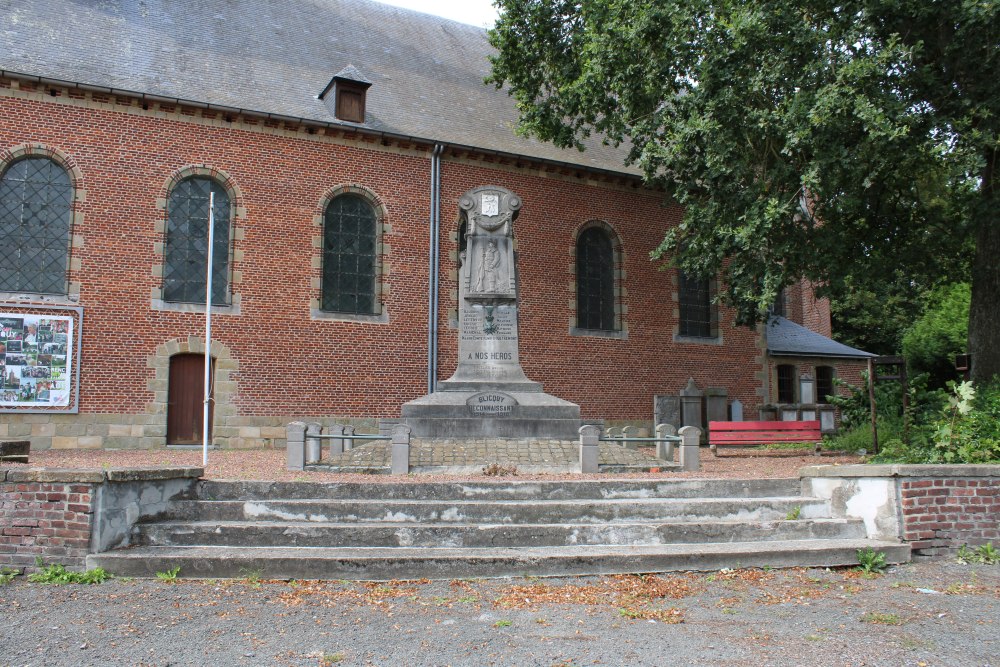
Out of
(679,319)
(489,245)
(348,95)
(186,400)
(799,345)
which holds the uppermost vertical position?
(348,95)

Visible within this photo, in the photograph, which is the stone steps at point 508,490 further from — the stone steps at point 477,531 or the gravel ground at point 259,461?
the gravel ground at point 259,461

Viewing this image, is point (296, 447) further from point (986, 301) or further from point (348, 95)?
point (986, 301)

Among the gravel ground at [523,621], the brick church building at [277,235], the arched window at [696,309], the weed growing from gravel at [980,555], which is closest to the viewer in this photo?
the gravel ground at [523,621]

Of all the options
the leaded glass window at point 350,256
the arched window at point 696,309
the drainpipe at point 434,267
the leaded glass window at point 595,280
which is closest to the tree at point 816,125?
the drainpipe at point 434,267

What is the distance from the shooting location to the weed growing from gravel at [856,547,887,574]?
6184 millimetres

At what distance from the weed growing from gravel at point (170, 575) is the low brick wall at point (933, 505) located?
19.1 feet

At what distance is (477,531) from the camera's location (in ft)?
20.9

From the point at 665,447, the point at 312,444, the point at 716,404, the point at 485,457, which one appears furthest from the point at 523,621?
the point at 716,404

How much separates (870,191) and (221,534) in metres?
12.0

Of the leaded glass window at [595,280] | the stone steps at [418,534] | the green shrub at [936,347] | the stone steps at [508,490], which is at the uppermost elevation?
the leaded glass window at [595,280]

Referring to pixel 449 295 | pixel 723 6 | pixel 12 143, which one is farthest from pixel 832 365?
pixel 12 143

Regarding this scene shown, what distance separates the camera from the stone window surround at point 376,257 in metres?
16.0

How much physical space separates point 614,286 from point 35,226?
1266 centimetres

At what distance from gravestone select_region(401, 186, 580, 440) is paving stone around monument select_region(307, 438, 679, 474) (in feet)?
0.82
